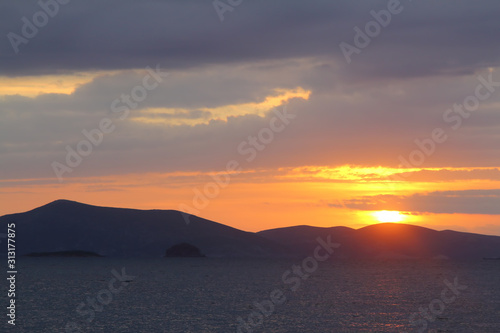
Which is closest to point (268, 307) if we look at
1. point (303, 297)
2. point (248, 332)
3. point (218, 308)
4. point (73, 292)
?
point (218, 308)

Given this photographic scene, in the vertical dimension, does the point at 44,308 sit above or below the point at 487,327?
above

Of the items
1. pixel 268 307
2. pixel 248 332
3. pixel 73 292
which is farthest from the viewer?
pixel 73 292

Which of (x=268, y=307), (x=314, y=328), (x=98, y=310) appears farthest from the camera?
(x=268, y=307)

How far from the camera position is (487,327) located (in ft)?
238

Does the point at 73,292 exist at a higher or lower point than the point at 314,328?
higher

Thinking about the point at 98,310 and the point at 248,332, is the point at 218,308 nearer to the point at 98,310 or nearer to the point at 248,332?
the point at 98,310

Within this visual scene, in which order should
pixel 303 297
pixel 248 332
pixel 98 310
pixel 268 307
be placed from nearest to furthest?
1. pixel 248 332
2. pixel 98 310
3. pixel 268 307
4. pixel 303 297

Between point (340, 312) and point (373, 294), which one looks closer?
point (340, 312)

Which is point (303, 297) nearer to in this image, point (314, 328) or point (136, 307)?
point (136, 307)

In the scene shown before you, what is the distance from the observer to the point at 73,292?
113m

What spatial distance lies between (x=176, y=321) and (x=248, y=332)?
1115cm

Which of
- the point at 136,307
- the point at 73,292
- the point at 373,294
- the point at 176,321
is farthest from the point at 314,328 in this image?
the point at 73,292

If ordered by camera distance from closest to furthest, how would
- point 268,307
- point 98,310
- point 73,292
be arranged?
point 98,310, point 268,307, point 73,292

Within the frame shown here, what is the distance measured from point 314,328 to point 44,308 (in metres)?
36.1
